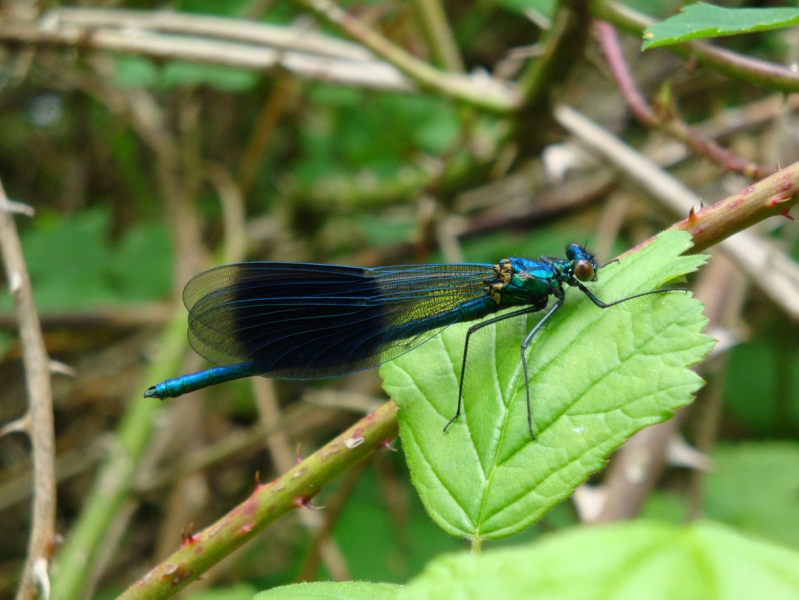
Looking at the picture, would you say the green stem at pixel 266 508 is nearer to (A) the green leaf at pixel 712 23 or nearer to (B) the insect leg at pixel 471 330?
(B) the insect leg at pixel 471 330

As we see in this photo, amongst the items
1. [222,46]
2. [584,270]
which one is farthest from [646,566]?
[222,46]

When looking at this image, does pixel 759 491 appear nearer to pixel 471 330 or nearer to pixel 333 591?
pixel 471 330

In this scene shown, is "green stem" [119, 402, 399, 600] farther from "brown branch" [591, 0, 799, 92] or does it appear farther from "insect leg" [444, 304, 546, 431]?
"brown branch" [591, 0, 799, 92]

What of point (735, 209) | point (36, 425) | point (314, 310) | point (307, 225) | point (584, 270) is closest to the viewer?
point (735, 209)

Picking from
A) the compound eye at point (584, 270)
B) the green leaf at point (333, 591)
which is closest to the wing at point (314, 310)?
the compound eye at point (584, 270)

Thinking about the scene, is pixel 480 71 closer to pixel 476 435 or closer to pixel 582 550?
pixel 476 435

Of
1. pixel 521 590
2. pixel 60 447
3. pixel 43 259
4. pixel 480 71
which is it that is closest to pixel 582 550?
pixel 521 590
